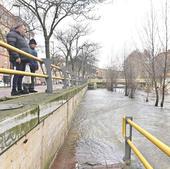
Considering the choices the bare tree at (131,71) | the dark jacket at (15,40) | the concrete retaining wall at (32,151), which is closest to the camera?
the concrete retaining wall at (32,151)

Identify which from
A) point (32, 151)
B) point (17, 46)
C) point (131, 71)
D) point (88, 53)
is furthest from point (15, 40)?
point (88, 53)

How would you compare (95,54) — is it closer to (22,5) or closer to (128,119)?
(22,5)

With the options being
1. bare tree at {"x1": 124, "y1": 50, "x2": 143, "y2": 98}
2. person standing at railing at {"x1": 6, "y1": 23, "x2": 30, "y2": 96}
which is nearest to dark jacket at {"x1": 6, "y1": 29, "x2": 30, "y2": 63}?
person standing at railing at {"x1": 6, "y1": 23, "x2": 30, "y2": 96}

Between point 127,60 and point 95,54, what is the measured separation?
1240 cm

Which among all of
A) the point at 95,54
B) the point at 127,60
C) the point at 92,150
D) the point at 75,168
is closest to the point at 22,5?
the point at 92,150

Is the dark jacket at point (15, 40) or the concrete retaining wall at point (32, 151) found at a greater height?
the dark jacket at point (15, 40)

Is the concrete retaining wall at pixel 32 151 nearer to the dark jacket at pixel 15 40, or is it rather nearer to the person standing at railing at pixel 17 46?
the person standing at railing at pixel 17 46

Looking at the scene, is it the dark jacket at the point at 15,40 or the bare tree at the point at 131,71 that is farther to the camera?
the bare tree at the point at 131,71

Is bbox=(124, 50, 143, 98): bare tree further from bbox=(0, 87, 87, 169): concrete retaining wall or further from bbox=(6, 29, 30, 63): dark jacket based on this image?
bbox=(0, 87, 87, 169): concrete retaining wall

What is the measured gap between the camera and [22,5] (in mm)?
16500

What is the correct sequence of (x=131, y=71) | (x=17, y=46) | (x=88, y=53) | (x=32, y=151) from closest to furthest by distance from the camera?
(x=32, y=151)
(x=17, y=46)
(x=131, y=71)
(x=88, y=53)

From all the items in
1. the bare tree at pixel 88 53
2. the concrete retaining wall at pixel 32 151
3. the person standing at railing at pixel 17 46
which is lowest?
the concrete retaining wall at pixel 32 151

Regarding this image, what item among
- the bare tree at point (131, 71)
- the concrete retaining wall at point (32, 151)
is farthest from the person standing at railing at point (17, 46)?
the bare tree at point (131, 71)

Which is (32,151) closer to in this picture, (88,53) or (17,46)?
(17,46)
